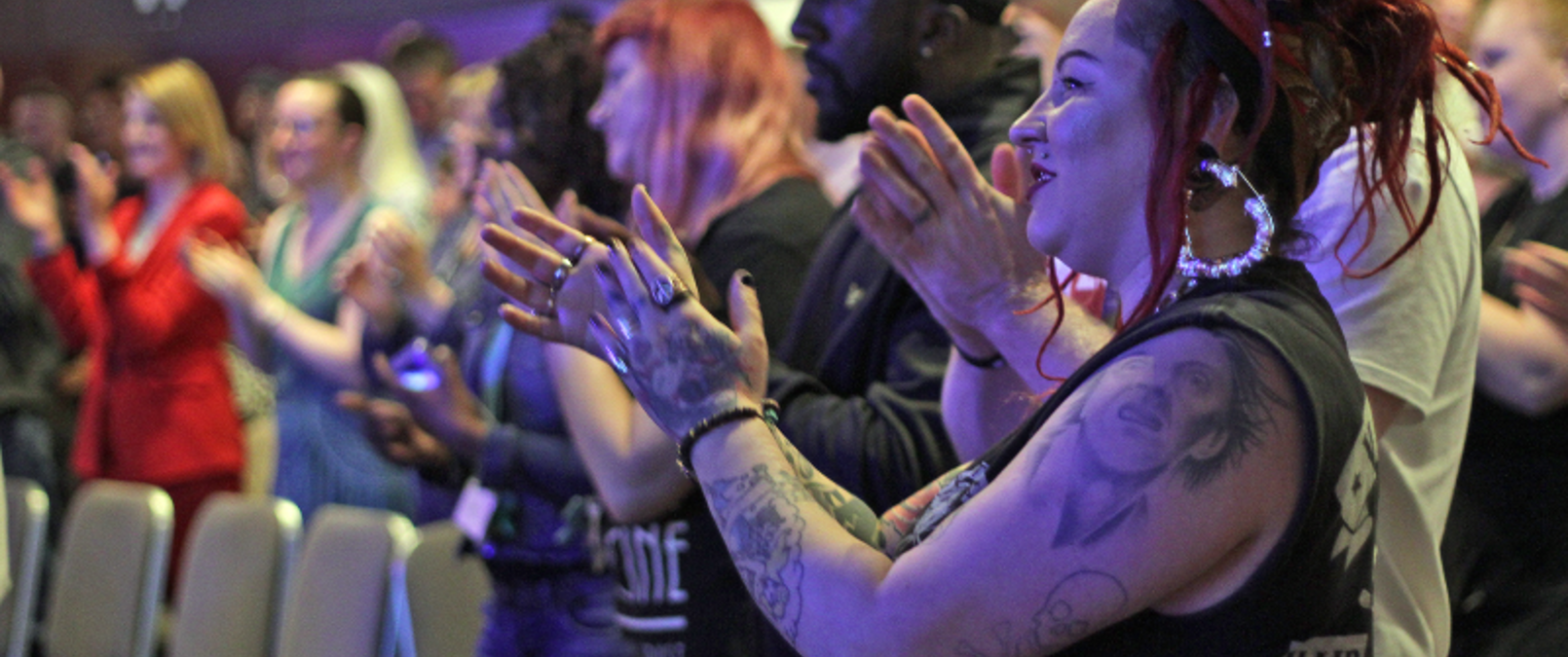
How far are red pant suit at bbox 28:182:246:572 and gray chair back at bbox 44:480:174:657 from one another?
0.89 meters

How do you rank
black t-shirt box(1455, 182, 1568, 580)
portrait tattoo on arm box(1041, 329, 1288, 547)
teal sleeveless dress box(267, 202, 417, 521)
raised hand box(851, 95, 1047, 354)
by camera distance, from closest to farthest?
portrait tattoo on arm box(1041, 329, 1288, 547)
raised hand box(851, 95, 1047, 354)
black t-shirt box(1455, 182, 1568, 580)
teal sleeveless dress box(267, 202, 417, 521)

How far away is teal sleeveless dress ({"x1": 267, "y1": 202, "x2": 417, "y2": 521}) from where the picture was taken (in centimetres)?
325

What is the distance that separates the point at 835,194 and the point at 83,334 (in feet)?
8.20

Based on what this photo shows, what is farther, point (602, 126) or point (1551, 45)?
point (602, 126)

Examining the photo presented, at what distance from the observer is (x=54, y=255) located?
4051 mm

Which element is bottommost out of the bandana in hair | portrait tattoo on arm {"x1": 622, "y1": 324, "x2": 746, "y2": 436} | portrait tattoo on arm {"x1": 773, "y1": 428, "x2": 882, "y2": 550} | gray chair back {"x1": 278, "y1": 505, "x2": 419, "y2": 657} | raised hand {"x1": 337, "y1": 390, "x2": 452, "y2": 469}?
gray chair back {"x1": 278, "y1": 505, "x2": 419, "y2": 657}

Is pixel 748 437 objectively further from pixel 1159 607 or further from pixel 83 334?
pixel 83 334

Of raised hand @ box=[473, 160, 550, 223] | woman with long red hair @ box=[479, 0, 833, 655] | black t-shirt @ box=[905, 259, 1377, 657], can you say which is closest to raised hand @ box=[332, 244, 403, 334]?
woman with long red hair @ box=[479, 0, 833, 655]

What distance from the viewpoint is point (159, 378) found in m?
3.66

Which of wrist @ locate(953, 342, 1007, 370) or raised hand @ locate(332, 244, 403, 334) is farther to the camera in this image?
raised hand @ locate(332, 244, 403, 334)

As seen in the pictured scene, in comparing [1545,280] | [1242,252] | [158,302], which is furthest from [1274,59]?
[158,302]

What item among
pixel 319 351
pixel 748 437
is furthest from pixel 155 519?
pixel 748 437

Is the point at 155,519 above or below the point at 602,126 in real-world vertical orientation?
below

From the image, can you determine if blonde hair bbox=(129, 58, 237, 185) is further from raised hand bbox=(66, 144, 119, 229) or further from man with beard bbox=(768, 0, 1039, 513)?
man with beard bbox=(768, 0, 1039, 513)
